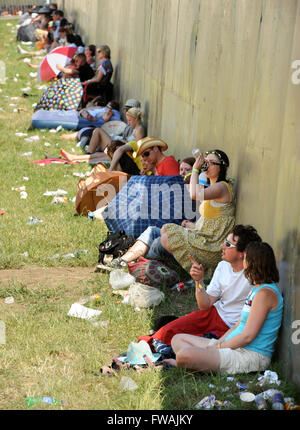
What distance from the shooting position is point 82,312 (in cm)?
579

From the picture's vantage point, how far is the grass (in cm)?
436

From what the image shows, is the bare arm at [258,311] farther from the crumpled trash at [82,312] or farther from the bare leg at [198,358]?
the crumpled trash at [82,312]

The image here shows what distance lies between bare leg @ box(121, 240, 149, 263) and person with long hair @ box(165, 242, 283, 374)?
7.50ft

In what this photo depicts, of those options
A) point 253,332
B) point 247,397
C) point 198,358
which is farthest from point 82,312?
point 247,397

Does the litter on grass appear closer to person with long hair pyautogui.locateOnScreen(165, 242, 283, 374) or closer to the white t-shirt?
the white t-shirt

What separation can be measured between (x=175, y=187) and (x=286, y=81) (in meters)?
2.76

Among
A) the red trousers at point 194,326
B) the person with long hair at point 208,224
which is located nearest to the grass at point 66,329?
the red trousers at point 194,326

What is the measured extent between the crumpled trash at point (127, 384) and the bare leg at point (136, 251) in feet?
7.88

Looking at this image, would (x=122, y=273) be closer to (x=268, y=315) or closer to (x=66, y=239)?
(x=66, y=239)

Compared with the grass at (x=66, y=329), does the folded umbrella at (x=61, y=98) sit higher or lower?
higher

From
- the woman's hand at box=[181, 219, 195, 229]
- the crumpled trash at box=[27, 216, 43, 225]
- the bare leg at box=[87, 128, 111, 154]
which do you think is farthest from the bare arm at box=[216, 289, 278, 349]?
the bare leg at box=[87, 128, 111, 154]

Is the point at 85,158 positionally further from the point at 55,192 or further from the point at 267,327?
the point at 267,327

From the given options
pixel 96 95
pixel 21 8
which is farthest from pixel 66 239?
pixel 21 8

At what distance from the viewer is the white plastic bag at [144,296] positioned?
5.95 metres
